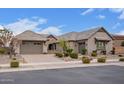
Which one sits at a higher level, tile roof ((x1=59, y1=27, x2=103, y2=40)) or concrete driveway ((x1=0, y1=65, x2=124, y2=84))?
tile roof ((x1=59, y1=27, x2=103, y2=40))

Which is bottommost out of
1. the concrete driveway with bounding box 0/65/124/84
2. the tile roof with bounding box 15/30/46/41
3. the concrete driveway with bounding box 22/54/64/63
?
the concrete driveway with bounding box 0/65/124/84

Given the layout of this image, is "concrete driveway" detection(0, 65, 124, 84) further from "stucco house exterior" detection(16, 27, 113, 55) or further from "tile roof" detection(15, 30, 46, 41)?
"tile roof" detection(15, 30, 46, 41)

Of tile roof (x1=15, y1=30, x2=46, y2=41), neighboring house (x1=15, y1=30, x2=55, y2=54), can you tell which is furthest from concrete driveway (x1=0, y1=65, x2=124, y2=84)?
tile roof (x1=15, y1=30, x2=46, y2=41)

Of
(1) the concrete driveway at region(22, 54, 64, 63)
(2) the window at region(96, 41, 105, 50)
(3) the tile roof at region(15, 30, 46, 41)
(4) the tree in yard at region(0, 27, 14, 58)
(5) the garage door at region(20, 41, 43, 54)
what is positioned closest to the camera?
(1) the concrete driveway at region(22, 54, 64, 63)

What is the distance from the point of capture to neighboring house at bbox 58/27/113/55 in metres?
40.0

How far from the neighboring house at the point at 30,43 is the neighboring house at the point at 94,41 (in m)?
5.60

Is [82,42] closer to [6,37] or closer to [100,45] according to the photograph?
[100,45]

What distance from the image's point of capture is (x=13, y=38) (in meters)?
36.4

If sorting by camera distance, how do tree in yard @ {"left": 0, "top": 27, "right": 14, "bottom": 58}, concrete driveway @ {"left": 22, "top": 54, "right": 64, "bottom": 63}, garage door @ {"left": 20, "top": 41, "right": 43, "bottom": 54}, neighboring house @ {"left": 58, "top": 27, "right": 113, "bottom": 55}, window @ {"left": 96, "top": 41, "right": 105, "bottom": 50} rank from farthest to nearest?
window @ {"left": 96, "top": 41, "right": 105, "bottom": 50}, neighboring house @ {"left": 58, "top": 27, "right": 113, "bottom": 55}, garage door @ {"left": 20, "top": 41, "right": 43, "bottom": 54}, tree in yard @ {"left": 0, "top": 27, "right": 14, "bottom": 58}, concrete driveway @ {"left": 22, "top": 54, "right": 64, "bottom": 63}

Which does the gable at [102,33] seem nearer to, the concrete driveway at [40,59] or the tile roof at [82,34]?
the tile roof at [82,34]

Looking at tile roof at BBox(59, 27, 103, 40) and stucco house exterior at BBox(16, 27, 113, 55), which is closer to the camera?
stucco house exterior at BBox(16, 27, 113, 55)
